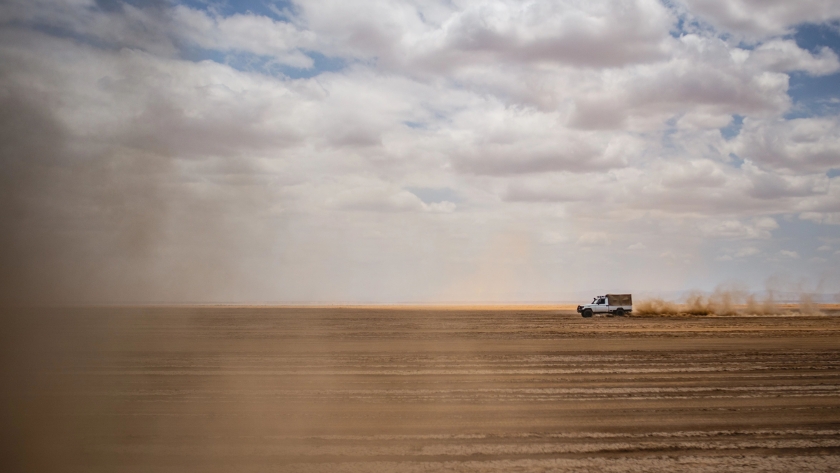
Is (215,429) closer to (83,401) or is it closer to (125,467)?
(125,467)

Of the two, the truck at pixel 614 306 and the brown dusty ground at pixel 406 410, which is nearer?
the brown dusty ground at pixel 406 410

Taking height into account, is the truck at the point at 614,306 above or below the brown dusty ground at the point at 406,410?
above

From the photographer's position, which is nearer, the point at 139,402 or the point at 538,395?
the point at 139,402

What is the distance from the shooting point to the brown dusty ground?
332 inches

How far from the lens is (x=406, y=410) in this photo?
11703 millimetres

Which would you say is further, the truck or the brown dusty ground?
the truck

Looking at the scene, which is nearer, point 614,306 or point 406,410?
point 406,410

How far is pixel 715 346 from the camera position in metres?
25.3

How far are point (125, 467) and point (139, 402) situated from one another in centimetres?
488

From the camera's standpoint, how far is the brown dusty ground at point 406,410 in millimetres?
8445

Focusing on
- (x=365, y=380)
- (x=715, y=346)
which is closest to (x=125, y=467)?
(x=365, y=380)

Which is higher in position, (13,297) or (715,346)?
(13,297)

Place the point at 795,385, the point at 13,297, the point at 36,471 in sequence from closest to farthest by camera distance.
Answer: the point at 36,471
the point at 13,297
the point at 795,385

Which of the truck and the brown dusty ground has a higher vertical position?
the truck
